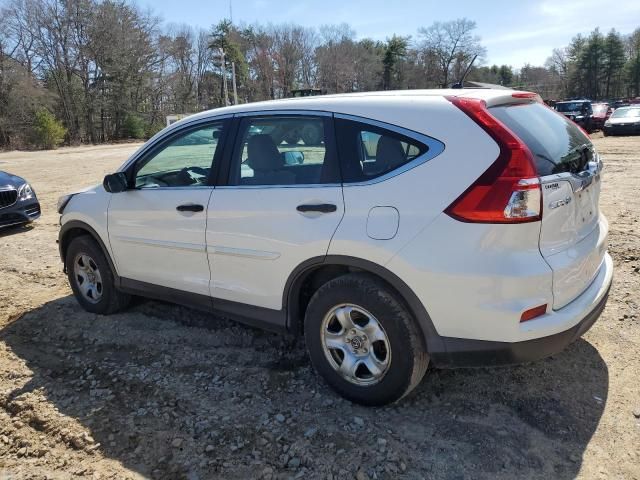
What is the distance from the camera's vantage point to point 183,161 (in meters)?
3.95

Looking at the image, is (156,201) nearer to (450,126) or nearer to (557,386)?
(450,126)

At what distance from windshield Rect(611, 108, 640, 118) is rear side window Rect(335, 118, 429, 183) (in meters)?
26.4

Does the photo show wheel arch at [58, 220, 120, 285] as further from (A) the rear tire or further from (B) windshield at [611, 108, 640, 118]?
(B) windshield at [611, 108, 640, 118]

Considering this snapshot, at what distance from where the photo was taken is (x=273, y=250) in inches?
121

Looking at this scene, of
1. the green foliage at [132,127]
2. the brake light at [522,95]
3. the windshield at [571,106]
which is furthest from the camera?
the green foliage at [132,127]

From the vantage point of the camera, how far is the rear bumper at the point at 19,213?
7.82m

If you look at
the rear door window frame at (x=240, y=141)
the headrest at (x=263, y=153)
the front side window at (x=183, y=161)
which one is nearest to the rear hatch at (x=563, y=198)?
the rear door window frame at (x=240, y=141)

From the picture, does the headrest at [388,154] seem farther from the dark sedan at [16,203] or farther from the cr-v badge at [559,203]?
the dark sedan at [16,203]

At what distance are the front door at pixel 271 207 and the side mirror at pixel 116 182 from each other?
0.99 meters

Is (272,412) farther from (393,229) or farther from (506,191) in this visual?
(506,191)

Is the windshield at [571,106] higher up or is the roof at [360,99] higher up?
the windshield at [571,106]

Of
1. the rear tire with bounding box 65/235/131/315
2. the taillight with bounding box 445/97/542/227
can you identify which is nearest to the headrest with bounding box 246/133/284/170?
the taillight with bounding box 445/97/542/227

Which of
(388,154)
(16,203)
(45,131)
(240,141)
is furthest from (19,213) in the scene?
(45,131)

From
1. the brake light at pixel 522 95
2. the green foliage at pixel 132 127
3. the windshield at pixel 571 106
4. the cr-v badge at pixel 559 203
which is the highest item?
the green foliage at pixel 132 127
